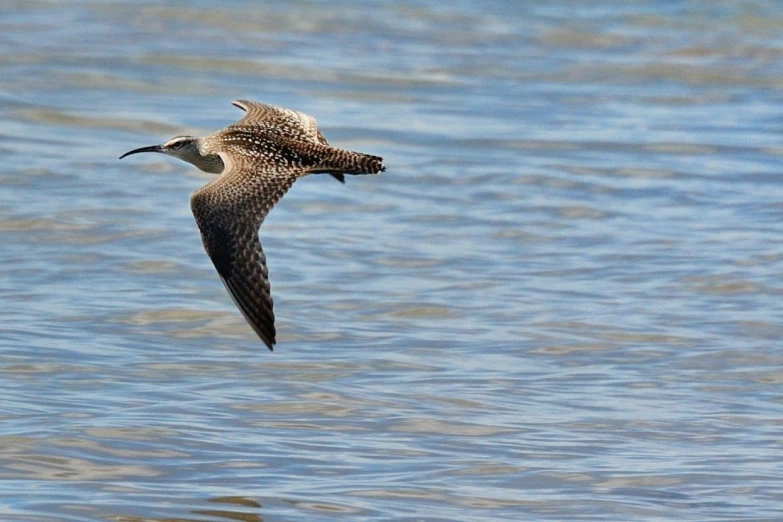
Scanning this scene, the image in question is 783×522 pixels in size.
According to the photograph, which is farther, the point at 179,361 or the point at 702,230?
the point at 702,230

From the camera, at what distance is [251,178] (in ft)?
23.8

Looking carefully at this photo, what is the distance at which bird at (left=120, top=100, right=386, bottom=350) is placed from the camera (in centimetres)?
668

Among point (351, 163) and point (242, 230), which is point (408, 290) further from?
point (242, 230)

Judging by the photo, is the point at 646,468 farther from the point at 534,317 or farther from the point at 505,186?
the point at 505,186

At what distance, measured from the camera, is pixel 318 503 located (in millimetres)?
5965

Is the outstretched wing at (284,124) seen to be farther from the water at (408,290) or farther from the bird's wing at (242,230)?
the water at (408,290)

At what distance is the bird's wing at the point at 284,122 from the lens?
8258mm

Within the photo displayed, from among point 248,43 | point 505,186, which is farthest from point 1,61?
point 505,186

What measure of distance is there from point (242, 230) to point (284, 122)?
5.52 feet

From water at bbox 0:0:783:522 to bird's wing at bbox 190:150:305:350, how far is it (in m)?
0.54

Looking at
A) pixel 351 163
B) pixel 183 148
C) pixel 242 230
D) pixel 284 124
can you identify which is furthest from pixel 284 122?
pixel 242 230

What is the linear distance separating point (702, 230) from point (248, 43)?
24.2ft

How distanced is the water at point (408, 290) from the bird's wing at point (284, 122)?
98 cm

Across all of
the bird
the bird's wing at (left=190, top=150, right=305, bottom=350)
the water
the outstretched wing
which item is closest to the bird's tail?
the bird
